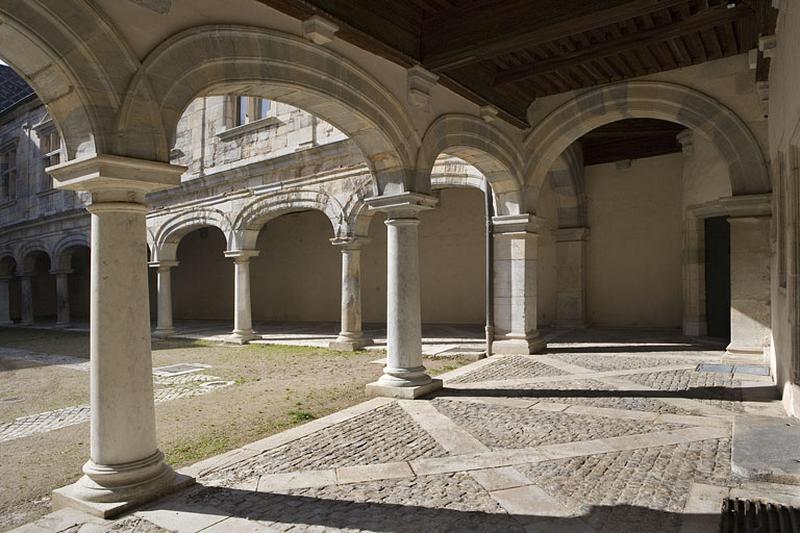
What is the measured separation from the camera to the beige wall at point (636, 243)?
1098cm

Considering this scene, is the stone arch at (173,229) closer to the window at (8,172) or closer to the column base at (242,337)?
the column base at (242,337)

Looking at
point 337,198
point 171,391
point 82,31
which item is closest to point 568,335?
point 337,198

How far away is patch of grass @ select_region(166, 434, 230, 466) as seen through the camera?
162 inches

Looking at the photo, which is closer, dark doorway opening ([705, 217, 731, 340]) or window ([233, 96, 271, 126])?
dark doorway opening ([705, 217, 731, 340])

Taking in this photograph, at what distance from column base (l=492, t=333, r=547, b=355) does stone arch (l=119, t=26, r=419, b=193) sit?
11.2ft

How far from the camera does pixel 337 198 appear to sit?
10.4 metres

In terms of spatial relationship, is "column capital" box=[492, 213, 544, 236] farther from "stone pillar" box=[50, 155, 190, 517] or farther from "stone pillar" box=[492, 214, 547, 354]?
"stone pillar" box=[50, 155, 190, 517]

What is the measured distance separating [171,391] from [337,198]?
4.86 metres

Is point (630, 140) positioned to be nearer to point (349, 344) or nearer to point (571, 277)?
point (571, 277)

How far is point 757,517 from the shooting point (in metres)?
2.68

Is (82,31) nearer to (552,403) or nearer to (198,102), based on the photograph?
(552,403)

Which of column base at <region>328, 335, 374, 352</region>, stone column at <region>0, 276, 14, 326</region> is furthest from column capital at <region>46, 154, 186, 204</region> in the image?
stone column at <region>0, 276, 14, 326</region>

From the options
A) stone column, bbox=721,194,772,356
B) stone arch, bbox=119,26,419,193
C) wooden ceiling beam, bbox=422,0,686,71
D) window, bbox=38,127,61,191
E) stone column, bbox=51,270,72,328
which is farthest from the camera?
stone column, bbox=51,270,72,328

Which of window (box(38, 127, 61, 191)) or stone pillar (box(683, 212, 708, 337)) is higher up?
window (box(38, 127, 61, 191))
